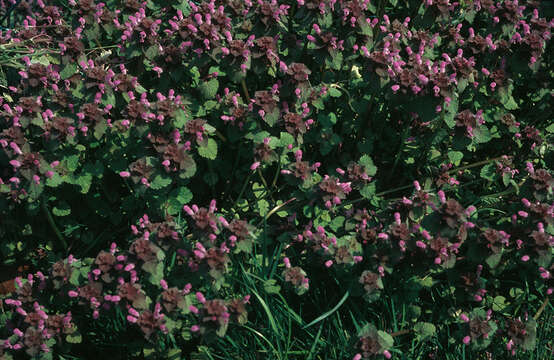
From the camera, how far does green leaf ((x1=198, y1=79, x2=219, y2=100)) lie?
10.3ft

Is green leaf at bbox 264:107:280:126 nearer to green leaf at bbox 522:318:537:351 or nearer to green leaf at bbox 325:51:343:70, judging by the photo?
green leaf at bbox 325:51:343:70

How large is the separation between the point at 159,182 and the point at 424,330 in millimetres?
1404

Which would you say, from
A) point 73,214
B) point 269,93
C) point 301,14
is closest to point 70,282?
point 73,214

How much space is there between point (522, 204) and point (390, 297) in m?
0.78

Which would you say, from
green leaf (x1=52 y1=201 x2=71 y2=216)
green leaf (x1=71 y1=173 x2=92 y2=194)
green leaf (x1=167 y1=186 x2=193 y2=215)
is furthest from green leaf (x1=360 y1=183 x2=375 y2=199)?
green leaf (x1=52 y1=201 x2=71 y2=216)

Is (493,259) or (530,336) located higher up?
(493,259)

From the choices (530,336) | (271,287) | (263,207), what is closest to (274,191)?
(263,207)

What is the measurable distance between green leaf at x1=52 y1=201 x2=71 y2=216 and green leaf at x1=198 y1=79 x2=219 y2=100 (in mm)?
942

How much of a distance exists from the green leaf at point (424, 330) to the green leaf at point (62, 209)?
1865mm

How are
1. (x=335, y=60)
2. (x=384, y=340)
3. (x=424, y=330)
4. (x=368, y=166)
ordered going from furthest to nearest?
(x=335, y=60)
(x=368, y=166)
(x=424, y=330)
(x=384, y=340)

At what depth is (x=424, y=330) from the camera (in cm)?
283

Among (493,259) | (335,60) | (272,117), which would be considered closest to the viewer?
(493,259)

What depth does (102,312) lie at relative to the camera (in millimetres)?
2688

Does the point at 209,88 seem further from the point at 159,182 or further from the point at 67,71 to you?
the point at 67,71
